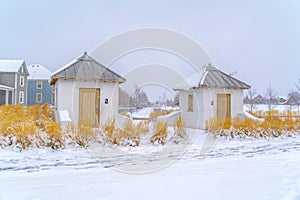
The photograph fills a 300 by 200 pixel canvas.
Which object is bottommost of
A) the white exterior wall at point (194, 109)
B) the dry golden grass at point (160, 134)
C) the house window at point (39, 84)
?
the dry golden grass at point (160, 134)

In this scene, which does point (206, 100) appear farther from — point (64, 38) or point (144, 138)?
point (64, 38)

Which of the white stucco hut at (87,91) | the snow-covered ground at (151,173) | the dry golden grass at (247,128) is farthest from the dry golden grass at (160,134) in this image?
the white stucco hut at (87,91)

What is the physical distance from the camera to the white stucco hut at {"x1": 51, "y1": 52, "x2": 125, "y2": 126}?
40.7 feet

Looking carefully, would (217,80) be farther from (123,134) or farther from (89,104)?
(123,134)

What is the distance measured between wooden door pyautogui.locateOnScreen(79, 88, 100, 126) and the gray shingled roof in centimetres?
564

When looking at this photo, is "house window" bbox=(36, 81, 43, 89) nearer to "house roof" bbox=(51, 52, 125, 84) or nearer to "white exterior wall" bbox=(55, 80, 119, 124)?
"house roof" bbox=(51, 52, 125, 84)

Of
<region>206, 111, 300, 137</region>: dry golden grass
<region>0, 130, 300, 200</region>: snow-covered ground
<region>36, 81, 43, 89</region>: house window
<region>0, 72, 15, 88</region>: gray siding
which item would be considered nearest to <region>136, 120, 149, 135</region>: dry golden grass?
<region>0, 130, 300, 200</region>: snow-covered ground

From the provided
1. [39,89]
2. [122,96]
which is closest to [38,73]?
[39,89]

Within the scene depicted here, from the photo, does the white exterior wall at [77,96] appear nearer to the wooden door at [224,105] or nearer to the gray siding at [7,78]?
the wooden door at [224,105]

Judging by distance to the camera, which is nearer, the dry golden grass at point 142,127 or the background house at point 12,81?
the dry golden grass at point 142,127

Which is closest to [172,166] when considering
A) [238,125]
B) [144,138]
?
[144,138]

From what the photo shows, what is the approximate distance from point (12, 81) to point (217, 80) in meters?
25.6

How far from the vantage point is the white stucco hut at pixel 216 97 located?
14.7 metres

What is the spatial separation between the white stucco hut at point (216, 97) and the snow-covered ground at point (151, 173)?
5.13 meters
